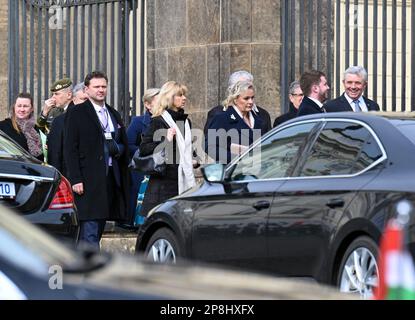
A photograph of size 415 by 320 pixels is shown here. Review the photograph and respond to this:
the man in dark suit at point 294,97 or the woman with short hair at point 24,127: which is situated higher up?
the man in dark suit at point 294,97

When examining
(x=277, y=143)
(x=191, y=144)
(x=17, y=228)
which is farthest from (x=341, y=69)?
(x=17, y=228)

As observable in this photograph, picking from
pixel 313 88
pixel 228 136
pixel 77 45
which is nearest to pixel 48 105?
pixel 77 45

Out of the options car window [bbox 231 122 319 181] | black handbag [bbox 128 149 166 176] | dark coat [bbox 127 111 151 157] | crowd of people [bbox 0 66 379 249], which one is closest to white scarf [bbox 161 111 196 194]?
crowd of people [bbox 0 66 379 249]

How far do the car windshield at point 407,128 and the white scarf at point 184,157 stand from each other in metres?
4.42

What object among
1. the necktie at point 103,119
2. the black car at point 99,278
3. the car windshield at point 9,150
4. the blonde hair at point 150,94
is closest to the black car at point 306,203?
the car windshield at point 9,150

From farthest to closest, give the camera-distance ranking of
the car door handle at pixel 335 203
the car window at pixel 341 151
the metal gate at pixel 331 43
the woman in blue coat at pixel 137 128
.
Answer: the metal gate at pixel 331 43, the woman in blue coat at pixel 137 128, the car window at pixel 341 151, the car door handle at pixel 335 203

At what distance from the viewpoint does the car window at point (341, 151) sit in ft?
30.2

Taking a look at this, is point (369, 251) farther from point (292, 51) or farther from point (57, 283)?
point (292, 51)

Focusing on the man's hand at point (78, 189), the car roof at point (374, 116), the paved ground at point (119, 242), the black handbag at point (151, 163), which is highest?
the car roof at point (374, 116)

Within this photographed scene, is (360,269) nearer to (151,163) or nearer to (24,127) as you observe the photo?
(151,163)

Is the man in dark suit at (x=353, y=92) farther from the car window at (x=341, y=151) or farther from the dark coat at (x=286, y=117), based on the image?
the car window at (x=341, y=151)

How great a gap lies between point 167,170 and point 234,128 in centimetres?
83

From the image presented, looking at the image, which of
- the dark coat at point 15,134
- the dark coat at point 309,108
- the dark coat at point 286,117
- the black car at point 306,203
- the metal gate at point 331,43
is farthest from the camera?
the dark coat at point 15,134

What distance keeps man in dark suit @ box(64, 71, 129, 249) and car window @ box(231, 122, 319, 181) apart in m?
3.26
